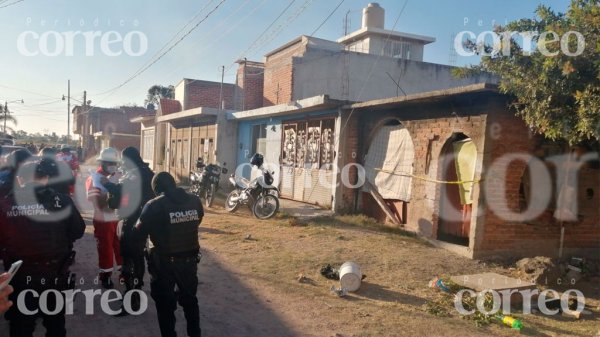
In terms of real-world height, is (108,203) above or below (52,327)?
above

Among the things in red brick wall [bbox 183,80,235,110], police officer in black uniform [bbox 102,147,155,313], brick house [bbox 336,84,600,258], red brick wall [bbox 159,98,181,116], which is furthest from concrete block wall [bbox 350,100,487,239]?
red brick wall [bbox 159,98,181,116]

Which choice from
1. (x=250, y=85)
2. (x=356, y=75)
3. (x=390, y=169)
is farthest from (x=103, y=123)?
(x=390, y=169)

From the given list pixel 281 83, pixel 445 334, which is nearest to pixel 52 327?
pixel 445 334

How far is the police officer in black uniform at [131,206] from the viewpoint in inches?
190

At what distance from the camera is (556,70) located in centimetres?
583

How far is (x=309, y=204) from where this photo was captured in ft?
41.9

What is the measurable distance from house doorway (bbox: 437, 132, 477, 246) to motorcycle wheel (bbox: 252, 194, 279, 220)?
162 inches

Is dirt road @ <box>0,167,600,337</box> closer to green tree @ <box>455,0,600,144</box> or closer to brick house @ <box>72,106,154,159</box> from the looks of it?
green tree @ <box>455,0,600,144</box>

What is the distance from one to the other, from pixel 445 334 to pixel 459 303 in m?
1.06

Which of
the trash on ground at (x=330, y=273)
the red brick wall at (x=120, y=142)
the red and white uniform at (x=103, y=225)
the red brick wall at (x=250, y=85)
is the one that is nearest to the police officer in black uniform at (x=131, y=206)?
the red and white uniform at (x=103, y=225)

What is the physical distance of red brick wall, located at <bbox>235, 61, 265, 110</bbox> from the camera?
21531 millimetres

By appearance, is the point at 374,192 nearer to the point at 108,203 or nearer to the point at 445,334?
the point at 445,334

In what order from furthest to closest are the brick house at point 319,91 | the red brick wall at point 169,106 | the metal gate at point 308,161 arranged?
the red brick wall at point 169,106 < the brick house at point 319,91 < the metal gate at point 308,161

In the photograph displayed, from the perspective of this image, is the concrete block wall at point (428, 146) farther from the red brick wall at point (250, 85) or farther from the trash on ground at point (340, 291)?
the red brick wall at point (250, 85)
